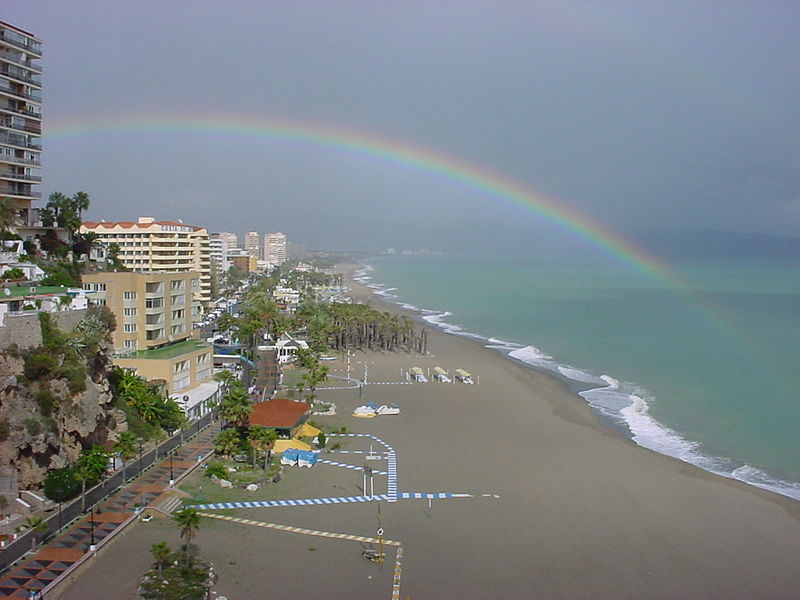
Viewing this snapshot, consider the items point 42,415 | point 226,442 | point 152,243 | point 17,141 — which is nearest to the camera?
point 42,415

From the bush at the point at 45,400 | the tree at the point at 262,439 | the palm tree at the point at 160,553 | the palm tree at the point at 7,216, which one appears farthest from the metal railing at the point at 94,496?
the palm tree at the point at 7,216

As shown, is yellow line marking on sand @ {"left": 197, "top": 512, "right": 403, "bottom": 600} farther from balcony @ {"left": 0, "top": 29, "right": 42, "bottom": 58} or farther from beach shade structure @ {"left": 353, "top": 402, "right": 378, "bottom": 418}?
balcony @ {"left": 0, "top": 29, "right": 42, "bottom": 58}

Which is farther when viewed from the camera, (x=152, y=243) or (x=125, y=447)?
(x=152, y=243)

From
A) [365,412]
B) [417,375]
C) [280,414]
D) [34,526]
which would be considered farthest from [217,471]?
[417,375]

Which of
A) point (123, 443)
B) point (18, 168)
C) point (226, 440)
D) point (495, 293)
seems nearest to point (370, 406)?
point (226, 440)

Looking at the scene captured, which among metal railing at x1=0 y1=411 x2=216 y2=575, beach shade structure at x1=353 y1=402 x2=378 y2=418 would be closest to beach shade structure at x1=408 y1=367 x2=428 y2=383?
beach shade structure at x1=353 y1=402 x2=378 y2=418

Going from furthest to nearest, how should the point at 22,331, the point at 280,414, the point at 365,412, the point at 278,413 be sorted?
1. the point at 365,412
2. the point at 278,413
3. the point at 280,414
4. the point at 22,331

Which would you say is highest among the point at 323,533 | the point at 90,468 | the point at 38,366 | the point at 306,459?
the point at 38,366

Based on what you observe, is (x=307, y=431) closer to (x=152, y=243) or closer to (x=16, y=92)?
(x=16, y=92)

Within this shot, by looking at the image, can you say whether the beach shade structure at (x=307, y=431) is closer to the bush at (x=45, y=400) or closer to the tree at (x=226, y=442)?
the tree at (x=226, y=442)
